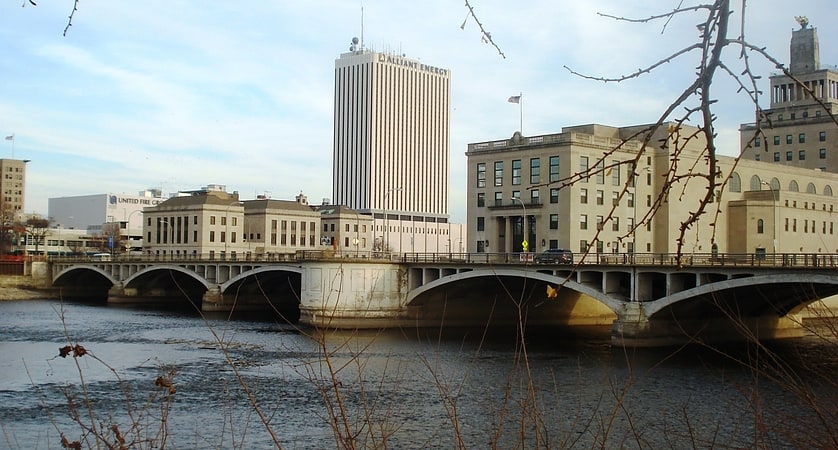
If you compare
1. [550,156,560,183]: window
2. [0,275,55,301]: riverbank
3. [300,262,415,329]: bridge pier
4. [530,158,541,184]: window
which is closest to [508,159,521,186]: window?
[530,158,541,184]: window

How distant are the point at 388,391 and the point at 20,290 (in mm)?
90773

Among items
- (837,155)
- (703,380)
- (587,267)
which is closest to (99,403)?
(703,380)

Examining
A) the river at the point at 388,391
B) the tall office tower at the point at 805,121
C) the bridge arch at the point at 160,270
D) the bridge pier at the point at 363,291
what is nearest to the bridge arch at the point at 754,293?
the river at the point at 388,391

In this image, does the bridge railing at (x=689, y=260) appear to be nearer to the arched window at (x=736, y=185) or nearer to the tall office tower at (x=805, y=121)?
the arched window at (x=736, y=185)

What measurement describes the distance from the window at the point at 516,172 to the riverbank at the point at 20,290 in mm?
64629

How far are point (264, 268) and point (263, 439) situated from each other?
5122 cm

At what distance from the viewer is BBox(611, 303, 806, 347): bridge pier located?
2159 inches

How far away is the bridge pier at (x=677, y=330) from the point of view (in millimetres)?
54844

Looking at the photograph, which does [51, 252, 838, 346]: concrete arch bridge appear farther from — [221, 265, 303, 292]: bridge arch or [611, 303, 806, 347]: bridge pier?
[221, 265, 303, 292]: bridge arch

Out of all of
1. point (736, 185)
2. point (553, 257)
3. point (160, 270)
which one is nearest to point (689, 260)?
point (553, 257)

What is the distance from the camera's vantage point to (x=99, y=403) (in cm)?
3412

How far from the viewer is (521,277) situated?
6253cm

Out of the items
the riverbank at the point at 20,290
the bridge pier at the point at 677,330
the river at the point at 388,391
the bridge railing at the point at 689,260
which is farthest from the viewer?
the riverbank at the point at 20,290

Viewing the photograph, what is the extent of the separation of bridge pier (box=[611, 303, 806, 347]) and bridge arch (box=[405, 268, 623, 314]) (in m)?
1.41
